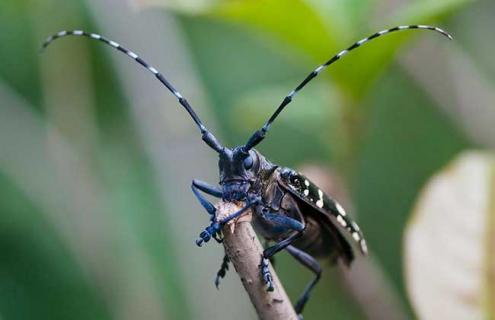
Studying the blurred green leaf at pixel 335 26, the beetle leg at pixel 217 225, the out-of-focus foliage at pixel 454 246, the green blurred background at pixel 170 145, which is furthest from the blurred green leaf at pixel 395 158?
the beetle leg at pixel 217 225

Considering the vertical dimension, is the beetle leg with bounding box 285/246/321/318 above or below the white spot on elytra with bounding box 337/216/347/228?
below

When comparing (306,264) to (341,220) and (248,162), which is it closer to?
(341,220)

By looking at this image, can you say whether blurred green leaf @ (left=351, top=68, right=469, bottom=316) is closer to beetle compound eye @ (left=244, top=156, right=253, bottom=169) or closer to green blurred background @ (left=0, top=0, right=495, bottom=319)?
green blurred background @ (left=0, top=0, right=495, bottom=319)

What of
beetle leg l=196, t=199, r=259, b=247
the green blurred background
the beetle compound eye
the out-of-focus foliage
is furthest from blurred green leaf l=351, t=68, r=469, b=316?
beetle leg l=196, t=199, r=259, b=247

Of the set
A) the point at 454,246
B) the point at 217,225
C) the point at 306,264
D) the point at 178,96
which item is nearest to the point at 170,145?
the point at 306,264

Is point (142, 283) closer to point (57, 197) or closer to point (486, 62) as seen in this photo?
point (57, 197)

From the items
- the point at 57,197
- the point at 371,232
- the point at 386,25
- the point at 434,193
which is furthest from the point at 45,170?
the point at 434,193
